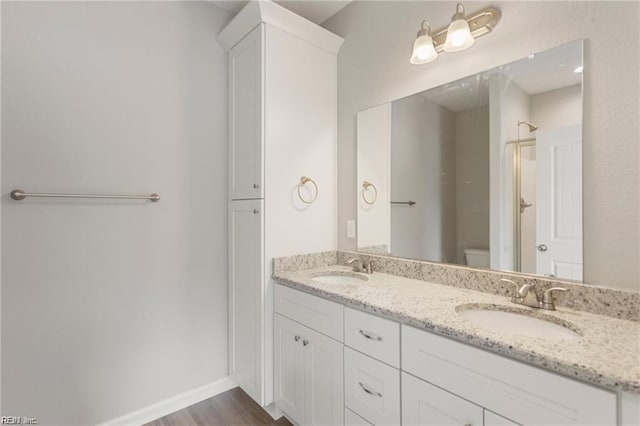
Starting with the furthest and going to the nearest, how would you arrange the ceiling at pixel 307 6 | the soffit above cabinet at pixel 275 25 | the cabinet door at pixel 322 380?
the ceiling at pixel 307 6
the soffit above cabinet at pixel 275 25
the cabinet door at pixel 322 380

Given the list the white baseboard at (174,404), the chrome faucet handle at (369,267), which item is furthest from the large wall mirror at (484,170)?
the white baseboard at (174,404)

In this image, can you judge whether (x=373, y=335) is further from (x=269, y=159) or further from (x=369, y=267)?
(x=269, y=159)

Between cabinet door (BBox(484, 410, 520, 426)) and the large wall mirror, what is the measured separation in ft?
2.07

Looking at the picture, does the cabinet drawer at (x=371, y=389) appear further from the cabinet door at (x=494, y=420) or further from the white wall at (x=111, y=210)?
the white wall at (x=111, y=210)

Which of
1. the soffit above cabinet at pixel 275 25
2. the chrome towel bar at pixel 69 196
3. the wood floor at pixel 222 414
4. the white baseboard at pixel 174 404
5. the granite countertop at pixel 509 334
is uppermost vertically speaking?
the soffit above cabinet at pixel 275 25

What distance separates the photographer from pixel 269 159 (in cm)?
175

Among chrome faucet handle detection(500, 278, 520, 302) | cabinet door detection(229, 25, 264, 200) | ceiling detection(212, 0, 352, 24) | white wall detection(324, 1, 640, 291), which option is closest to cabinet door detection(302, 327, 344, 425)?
chrome faucet handle detection(500, 278, 520, 302)

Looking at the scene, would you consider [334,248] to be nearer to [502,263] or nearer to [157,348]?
[502,263]

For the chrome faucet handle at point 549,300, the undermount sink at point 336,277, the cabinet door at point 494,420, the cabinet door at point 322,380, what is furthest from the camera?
the undermount sink at point 336,277

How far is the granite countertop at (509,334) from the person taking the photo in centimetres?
73

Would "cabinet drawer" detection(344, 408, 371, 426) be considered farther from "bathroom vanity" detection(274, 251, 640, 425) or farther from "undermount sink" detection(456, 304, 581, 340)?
"undermount sink" detection(456, 304, 581, 340)

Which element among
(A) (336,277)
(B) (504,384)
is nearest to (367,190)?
(A) (336,277)

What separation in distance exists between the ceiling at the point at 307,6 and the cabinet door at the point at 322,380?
196 centimetres

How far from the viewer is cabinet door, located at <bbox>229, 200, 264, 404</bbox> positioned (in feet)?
5.76
